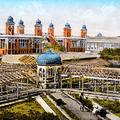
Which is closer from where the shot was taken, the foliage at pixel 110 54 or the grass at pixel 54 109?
the grass at pixel 54 109

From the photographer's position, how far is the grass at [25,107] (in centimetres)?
2681

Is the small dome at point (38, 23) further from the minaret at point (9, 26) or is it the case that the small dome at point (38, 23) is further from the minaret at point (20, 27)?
the minaret at point (9, 26)

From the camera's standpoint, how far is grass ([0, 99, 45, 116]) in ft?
88.0

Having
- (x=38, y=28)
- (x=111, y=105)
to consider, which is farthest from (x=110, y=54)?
(x=111, y=105)

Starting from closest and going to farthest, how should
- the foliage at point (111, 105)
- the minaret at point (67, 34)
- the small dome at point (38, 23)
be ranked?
the foliage at point (111, 105) < the small dome at point (38, 23) < the minaret at point (67, 34)

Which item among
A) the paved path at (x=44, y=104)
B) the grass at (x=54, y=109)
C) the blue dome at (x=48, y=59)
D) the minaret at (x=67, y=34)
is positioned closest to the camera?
the grass at (x=54, y=109)

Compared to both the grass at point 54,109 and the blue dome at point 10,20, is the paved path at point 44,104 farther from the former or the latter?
the blue dome at point 10,20

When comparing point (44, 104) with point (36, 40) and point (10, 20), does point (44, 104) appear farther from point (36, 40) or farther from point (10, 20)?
point (36, 40)

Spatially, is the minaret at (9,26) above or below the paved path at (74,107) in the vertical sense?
above

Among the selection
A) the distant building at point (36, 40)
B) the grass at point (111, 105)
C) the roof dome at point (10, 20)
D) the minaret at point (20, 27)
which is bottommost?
the grass at point (111, 105)

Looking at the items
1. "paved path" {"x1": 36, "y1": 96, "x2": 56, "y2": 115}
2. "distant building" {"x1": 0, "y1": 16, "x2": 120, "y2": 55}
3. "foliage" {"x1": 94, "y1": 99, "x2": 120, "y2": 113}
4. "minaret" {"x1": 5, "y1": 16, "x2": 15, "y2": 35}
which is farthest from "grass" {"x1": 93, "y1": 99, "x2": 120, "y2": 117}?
"minaret" {"x1": 5, "y1": 16, "x2": 15, "y2": 35}

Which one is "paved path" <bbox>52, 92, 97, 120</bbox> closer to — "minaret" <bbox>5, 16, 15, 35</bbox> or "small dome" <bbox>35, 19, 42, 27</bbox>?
"minaret" <bbox>5, 16, 15, 35</bbox>

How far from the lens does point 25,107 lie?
28.1 m

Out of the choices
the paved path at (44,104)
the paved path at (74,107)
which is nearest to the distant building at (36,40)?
the paved path at (74,107)
